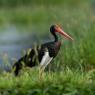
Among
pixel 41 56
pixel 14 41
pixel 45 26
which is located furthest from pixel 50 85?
pixel 45 26

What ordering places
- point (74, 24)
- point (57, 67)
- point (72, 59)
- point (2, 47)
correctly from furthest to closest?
point (2, 47) → point (74, 24) → point (72, 59) → point (57, 67)

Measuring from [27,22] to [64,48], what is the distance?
14.6m

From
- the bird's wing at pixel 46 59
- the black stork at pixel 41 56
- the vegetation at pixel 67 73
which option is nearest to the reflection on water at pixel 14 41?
the vegetation at pixel 67 73

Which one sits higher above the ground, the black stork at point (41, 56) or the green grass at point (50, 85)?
the black stork at point (41, 56)

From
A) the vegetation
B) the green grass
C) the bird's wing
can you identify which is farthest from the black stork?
the green grass

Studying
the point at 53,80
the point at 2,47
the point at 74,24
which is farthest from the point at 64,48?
the point at 2,47

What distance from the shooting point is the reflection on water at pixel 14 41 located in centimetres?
1853

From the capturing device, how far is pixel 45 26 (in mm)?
24953

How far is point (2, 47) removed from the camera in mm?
19766

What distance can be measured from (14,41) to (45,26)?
383cm

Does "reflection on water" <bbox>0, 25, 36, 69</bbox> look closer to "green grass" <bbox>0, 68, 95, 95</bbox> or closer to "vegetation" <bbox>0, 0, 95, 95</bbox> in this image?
"vegetation" <bbox>0, 0, 95, 95</bbox>

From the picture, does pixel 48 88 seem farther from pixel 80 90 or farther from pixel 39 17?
pixel 39 17

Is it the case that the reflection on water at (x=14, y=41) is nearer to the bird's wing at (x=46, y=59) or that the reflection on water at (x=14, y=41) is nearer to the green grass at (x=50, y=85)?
the bird's wing at (x=46, y=59)

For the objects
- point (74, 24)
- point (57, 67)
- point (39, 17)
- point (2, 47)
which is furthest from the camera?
point (39, 17)
